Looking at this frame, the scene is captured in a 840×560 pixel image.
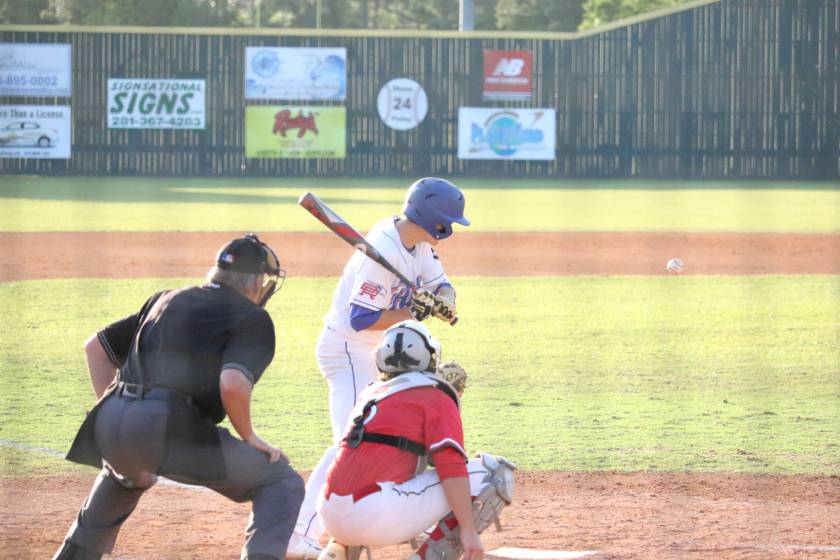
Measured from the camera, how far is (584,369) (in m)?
9.98

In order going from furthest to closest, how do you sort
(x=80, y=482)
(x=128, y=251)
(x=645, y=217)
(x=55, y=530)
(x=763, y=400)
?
1. (x=645, y=217)
2. (x=128, y=251)
3. (x=763, y=400)
4. (x=80, y=482)
5. (x=55, y=530)

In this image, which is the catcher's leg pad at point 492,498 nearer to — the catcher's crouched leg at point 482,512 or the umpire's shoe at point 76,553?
the catcher's crouched leg at point 482,512

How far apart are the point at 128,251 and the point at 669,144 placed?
73.0 feet

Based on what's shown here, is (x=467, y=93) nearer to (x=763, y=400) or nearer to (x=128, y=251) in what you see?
(x=128, y=251)

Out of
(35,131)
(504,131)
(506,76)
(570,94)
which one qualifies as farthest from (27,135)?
(570,94)

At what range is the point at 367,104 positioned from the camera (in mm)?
36000

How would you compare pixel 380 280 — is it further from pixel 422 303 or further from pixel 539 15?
pixel 539 15

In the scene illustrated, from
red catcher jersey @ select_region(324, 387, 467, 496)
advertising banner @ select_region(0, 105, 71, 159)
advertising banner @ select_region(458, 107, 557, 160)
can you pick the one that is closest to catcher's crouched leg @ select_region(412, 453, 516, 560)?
red catcher jersey @ select_region(324, 387, 467, 496)

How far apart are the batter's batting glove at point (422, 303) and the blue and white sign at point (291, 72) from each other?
30.0 meters

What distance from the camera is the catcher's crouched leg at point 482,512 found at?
4.49 metres

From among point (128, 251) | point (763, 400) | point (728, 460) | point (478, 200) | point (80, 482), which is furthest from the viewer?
point (478, 200)

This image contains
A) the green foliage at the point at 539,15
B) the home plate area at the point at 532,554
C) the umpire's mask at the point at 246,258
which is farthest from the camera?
the green foliage at the point at 539,15

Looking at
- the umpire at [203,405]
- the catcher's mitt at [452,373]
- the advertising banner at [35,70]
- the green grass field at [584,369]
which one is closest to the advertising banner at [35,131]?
the advertising banner at [35,70]

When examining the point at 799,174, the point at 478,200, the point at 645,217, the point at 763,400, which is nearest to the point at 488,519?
the point at 763,400
